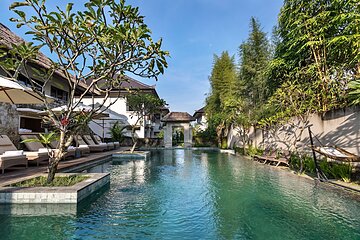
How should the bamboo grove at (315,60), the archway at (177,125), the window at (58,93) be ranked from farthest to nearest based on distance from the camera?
the archway at (177,125) → the window at (58,93) → the bamboo grove at (315,60)

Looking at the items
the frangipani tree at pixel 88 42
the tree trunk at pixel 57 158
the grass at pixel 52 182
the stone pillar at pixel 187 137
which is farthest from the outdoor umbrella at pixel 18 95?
the stone pillar at pixel 187 137

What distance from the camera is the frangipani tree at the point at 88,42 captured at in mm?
4527

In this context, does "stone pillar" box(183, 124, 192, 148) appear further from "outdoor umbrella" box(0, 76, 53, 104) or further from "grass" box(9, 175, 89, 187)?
"grass" box(9, 175, 89, 187)

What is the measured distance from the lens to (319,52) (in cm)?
920

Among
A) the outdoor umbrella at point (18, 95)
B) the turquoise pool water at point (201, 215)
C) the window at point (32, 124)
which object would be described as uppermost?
the outdoor umbrella at point (18, 95)

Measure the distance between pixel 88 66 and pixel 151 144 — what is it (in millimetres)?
20302

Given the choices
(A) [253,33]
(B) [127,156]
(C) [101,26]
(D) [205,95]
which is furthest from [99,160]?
(D) [205,95]

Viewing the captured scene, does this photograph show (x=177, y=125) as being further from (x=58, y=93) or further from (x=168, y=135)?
(x=58, y=93)

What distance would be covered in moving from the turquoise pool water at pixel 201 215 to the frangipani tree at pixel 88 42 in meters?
1.74

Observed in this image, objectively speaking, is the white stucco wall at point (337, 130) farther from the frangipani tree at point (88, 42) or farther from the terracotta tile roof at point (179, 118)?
the terracotta tile roof at point (179, 118)

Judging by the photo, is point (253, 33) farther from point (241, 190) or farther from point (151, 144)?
point (151, 144)

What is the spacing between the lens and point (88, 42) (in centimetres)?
514

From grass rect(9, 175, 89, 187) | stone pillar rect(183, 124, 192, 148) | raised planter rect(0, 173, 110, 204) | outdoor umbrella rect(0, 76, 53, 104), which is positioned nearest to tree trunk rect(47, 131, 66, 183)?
grass rect(9, 175, 89, 187)

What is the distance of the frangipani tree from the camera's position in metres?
4.53
